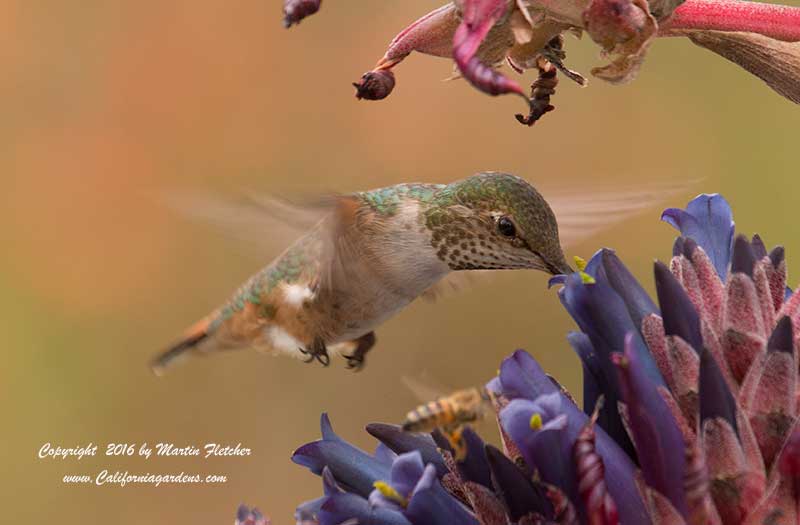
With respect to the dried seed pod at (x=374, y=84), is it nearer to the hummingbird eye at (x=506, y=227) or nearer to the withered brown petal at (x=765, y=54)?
the withered brown petal at (x=765, y=54)

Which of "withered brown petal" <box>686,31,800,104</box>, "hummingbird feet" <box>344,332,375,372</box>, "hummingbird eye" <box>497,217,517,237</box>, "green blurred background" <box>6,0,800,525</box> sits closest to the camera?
"withered brown petal" <box>686,31,800,104</box>

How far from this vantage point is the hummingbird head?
9.82 ft

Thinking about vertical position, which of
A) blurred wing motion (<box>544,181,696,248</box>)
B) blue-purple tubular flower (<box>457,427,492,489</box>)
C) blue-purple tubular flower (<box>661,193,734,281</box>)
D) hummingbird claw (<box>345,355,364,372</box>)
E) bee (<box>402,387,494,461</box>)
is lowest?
hummingbird claw (<box>345,355,364,372</box>)

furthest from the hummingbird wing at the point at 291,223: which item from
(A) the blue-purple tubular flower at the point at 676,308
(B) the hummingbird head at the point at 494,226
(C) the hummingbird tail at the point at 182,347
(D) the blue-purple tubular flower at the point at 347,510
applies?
(A) the blue-purple tubular flower at the point at 676,308

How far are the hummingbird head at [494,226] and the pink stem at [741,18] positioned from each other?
1004mm

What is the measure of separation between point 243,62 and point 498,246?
3.40 m

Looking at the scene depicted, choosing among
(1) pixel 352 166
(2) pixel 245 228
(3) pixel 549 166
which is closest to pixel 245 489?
(1) pixel 352 166

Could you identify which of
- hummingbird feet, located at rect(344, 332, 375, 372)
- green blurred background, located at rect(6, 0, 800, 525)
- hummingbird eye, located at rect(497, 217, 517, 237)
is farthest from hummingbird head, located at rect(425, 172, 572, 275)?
green blurred background, located at rect(6, 0, 800, 525)

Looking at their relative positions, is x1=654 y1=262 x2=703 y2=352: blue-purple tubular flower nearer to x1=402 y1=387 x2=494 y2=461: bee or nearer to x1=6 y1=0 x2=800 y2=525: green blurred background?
x1=402 y1=387 x2=494 y2=461: bee

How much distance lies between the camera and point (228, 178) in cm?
538

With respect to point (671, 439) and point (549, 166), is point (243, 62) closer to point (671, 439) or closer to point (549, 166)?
point (549, 166)

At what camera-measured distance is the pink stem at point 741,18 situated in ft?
6.61

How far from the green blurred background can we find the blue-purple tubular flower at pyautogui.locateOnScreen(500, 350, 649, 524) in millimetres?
3085

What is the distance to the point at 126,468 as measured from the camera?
18.6 feet
